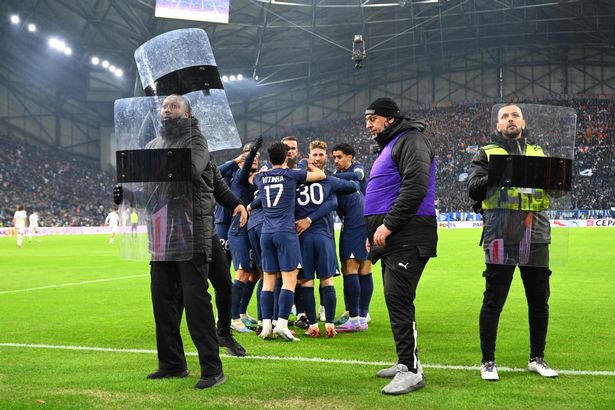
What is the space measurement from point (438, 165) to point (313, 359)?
4749cm

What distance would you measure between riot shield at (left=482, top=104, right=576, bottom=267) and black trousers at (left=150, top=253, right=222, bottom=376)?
215 centimetres

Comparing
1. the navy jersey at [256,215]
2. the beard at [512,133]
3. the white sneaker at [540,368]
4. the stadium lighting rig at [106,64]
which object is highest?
the stadium lighting rig at [106,64]

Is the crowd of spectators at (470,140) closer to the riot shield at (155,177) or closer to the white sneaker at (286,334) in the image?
the white sneaker at (286,334)

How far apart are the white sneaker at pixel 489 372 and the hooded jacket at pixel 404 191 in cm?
93

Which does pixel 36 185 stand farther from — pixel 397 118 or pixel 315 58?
pixel 397 118

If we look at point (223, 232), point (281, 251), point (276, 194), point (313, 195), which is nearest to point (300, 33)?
point (223, 232)

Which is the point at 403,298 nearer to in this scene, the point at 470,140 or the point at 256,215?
the point at 256,215

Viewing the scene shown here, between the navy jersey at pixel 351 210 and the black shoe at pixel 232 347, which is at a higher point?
the navy jersey at pixel 351 210

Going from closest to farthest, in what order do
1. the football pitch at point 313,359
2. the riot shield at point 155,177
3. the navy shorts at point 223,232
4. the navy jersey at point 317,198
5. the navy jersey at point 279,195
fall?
the football pitch at point 313,359, the riot shield at point 155,177, the navy jersey at point 279,195, the navy jersey at point 317,198, the navy shorts at point 223,232

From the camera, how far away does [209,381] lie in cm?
539

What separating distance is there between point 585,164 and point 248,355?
46463 millimetres

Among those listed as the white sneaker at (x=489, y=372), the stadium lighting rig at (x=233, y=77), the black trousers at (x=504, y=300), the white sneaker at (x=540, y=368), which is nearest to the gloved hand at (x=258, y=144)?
the black trousers at (x=504, y=300)

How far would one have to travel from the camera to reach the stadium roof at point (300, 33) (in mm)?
41312

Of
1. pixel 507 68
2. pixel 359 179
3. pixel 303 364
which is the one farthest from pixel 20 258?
pixel 507 68
